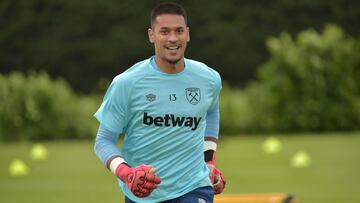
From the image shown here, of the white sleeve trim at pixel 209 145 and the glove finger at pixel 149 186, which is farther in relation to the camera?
the white sleeve trim at pixel 209 145

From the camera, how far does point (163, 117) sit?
6125 millimetres

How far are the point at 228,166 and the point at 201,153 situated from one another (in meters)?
11.6

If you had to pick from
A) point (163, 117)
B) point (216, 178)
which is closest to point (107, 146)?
point (163, 117)

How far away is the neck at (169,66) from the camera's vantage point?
6172 mm

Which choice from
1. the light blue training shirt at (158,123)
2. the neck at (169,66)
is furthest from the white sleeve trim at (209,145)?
the neck at (169,66)

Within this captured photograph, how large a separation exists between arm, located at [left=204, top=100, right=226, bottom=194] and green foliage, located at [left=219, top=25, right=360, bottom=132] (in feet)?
71.6

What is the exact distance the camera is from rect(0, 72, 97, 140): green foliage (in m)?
26.7

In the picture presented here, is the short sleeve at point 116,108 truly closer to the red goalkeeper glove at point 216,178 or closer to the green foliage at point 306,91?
the red goalkeeper glove at point 216,178

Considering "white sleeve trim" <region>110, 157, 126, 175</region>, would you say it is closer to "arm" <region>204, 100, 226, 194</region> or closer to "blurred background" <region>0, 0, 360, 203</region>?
"arm" <region>204, 100, 226, 194</region>

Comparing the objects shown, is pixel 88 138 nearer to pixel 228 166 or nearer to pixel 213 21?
pixel 228 166

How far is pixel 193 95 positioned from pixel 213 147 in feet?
1.89

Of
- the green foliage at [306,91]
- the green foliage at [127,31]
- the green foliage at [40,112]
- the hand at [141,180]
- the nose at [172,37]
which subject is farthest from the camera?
the green foliage at [127,31]

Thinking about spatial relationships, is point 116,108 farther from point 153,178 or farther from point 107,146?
point 153,178

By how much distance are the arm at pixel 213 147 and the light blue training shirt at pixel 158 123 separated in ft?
0.90
